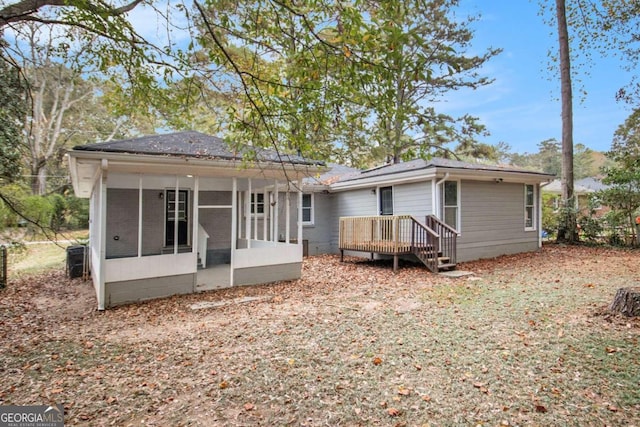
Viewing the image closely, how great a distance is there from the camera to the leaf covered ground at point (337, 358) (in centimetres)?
273

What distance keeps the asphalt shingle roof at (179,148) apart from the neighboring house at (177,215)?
18 millimetres

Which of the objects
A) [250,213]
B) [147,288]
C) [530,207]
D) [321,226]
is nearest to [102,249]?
[147,288]

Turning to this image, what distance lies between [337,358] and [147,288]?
4420mm

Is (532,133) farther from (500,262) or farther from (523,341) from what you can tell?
(523,341)

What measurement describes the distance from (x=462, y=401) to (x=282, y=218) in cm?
1013

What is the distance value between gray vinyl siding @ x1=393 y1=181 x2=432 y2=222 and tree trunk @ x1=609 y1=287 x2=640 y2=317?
5492 mm

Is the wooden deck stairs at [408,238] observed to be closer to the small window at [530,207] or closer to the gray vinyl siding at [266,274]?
the gray vinyl siding at [266,274]

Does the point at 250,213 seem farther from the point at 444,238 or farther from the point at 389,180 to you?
the point at 444,238

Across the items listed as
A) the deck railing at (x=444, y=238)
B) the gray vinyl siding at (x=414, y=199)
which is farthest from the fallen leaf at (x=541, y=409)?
the gray vinyl siding at (x=414, y=199)

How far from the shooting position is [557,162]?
4672 cm

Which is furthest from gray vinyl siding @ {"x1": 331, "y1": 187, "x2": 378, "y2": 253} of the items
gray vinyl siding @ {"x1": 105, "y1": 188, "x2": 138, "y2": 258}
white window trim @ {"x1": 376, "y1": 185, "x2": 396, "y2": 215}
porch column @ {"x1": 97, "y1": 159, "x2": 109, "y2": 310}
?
porch column @ {"x1": 97, "y1": 159, "x2": 109, "y2": 310}

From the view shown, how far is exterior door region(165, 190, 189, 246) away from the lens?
9727 mm

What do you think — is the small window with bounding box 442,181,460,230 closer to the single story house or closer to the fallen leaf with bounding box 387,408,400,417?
the single story house

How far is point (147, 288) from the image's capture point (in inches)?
253
